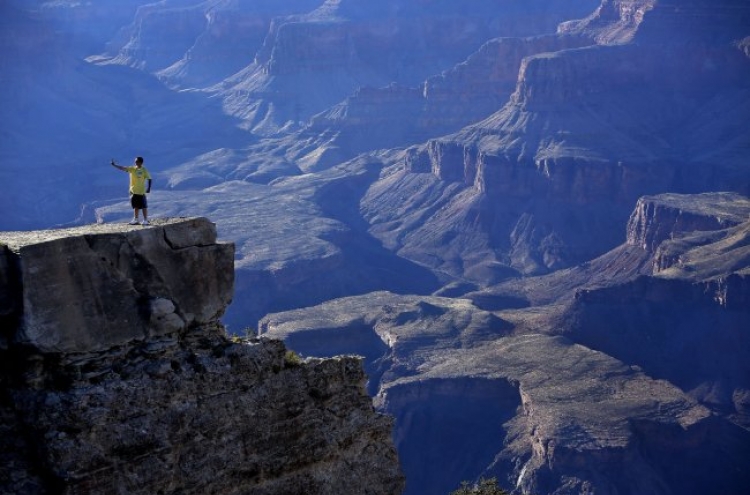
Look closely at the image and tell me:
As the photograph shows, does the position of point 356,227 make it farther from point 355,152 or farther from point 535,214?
point 355,152

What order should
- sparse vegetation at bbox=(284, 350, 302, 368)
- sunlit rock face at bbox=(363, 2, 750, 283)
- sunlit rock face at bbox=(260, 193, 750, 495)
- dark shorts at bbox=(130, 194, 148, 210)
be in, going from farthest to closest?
sunlit rock face at bbox=(363, 2, 750, 283) → sunlit rock face at bbox=(260, 193, 750, 495) → dark shorts at bbox=(130, 194, 148, 210) → sparse vegetation at bbox=(284, 350, 302, 368)

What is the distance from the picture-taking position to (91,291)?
1501cm

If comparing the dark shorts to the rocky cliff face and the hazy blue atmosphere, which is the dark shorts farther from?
the hazy blue atmosphere

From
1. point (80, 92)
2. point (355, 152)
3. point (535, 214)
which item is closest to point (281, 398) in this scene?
point (535, 214)

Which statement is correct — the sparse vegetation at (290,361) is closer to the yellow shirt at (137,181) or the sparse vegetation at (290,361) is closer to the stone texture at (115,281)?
the stone texture at (115,281)

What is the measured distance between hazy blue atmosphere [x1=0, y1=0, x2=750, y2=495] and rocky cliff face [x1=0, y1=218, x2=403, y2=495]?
46.7m

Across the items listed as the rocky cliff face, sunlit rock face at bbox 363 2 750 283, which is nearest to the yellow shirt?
the rocky cliff face

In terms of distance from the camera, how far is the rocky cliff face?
1437cm

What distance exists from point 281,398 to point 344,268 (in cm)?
10278

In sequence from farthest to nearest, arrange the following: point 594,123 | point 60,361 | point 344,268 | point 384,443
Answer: point 594,123
point 344,268
point 384,443
point 60,361

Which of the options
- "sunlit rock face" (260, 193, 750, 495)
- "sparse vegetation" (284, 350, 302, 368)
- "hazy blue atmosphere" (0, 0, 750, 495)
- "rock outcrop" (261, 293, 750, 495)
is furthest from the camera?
"hazy blue atmosphere" (0, 0, 750, 495)

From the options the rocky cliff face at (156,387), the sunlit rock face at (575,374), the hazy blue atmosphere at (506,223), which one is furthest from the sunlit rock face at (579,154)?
the rocky cliff face at (156,387)

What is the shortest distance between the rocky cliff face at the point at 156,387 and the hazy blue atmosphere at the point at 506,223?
46680mm

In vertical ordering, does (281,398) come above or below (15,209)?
below
